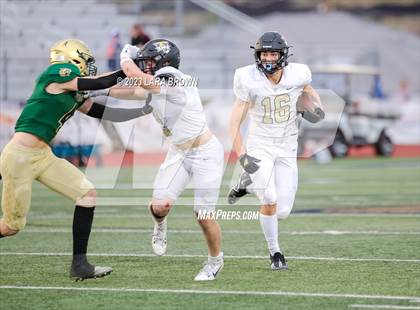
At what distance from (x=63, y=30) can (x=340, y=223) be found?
46.8 ft

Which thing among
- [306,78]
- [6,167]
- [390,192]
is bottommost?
[390,192]

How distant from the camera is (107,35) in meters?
24.0

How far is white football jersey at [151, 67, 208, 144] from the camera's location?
698 cm

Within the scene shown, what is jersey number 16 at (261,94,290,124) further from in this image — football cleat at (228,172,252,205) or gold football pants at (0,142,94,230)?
gold football pants at (0,142,94,230)

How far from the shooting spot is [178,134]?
7.04 metres

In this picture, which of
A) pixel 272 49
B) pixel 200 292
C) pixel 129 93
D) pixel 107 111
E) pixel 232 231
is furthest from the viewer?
pixel 232 231

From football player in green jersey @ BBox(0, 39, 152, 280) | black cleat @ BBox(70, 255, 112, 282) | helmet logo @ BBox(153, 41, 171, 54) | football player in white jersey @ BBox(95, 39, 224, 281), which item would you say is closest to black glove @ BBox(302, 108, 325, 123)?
football player in white jersey @ BBox(95, 39, 224, 281)

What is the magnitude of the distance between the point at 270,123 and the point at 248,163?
452mm

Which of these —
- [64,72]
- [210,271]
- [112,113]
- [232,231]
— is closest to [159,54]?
[64,72]

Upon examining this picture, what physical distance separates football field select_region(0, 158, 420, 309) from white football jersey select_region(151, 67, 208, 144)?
988 mm

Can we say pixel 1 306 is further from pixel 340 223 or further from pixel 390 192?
pixel 390 192

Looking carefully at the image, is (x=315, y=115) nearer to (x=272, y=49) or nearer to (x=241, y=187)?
(x=272, y=49)

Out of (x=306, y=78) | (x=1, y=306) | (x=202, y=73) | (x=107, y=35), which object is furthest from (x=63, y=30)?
(x=1, y=306)

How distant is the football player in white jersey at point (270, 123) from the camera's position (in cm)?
753
